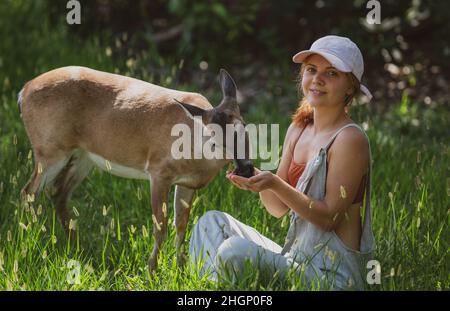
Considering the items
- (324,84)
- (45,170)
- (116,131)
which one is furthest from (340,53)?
(45,170)

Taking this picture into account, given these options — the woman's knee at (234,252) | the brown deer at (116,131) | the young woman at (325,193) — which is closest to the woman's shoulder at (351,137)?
the young woman at (325,193)

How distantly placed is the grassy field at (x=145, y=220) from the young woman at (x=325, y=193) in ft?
Answer: 0.45

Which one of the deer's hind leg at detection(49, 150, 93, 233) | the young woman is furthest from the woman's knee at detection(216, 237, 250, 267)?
the deer's hind leg at detection(49, 150, 93, 233)

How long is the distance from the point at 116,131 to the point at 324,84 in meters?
1.51

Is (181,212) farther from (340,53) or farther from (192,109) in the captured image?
(340,53)

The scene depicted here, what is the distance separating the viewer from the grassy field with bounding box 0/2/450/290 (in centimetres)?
403

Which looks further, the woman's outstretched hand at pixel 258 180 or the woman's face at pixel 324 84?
the woman's face at pixel 324 84

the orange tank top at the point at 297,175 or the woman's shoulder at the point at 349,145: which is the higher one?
the woman's shoulder at the point at 349,145

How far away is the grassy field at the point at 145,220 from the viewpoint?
4027 millimetres

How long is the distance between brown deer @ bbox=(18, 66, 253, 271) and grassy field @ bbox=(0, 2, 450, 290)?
0.74 feet

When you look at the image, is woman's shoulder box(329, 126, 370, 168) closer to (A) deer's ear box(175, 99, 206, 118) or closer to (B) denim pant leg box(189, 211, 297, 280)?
(B) denim pant leg box(189, 211, 297, 280)

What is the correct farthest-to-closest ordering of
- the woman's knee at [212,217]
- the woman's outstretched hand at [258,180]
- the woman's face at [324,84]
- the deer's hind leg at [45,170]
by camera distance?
the deer's hind leg at [45,170] → the woman's knee at [212,217] → the woman's face at [324,84] → the woman's outstretched hand at [258,180]

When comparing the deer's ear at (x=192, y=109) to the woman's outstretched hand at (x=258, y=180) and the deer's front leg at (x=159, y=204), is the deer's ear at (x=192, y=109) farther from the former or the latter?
the deer's front leg at (x=159, y=204)

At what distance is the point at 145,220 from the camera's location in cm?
525
